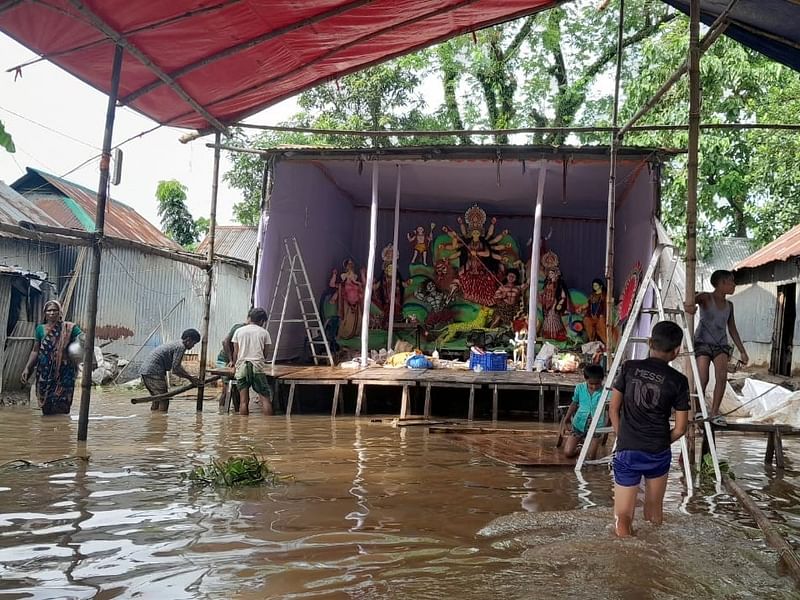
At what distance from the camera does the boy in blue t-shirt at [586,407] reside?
689cm

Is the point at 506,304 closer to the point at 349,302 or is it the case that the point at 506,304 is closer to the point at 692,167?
the point at 349,302

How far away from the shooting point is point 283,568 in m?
3.66

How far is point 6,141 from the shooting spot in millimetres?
2699

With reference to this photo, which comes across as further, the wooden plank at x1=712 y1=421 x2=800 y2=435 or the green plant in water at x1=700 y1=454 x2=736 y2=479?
the wooden plank at x1=712 y1=421 x2=800 y2=435

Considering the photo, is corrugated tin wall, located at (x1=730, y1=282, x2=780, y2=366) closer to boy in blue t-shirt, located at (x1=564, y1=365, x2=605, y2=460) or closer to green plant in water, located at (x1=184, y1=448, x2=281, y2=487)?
boy in blue t-shirt, located at (x1=564, y1=365, x2=605, y2=460)

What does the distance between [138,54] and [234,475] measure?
420cm

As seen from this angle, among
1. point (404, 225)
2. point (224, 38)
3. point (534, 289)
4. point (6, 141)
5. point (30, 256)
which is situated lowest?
point (6, 141)

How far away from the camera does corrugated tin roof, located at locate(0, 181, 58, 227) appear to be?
1283 centimetres

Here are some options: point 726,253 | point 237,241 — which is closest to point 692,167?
point 726,253

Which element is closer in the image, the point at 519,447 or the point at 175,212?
the point at 519,447

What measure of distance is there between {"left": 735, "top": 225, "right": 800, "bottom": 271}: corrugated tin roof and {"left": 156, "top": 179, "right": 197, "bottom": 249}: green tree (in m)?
17.7

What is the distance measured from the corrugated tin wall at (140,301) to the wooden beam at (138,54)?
7.53 metres

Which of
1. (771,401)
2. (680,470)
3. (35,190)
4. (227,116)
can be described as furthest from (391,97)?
(680,470)

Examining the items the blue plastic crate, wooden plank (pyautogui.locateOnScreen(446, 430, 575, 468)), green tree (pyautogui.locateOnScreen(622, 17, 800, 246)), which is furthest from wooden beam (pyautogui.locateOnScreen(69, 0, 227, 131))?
green tree (pyautogui.locateOnScreen(622, 17, 800, 246))
